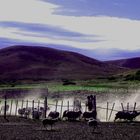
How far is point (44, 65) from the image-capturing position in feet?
563

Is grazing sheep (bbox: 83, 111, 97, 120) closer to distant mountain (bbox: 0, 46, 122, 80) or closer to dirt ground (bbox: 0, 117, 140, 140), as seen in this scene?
dirt ground (bbox: 0, 117, 140, 140)

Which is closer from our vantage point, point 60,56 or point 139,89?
point 139,89

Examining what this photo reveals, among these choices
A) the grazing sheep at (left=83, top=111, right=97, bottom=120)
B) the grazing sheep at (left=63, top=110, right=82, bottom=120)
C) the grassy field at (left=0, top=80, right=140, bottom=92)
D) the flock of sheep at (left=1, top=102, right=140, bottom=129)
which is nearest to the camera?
the flock of sheep at (left=1, top=102, right=140, bottom=129)

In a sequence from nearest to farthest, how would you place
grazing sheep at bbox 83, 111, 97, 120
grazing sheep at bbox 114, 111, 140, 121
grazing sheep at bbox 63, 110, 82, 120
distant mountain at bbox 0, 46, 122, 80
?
grazing sheep at bbox 114, 111, 140, 121
grazing sheep at bbox 83, 111, 97, 120
grazing sheep at bbox 63, 110, 82, 120
distant mountain at bbox 0, 46, 122, 80

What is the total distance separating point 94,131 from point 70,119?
11.3m

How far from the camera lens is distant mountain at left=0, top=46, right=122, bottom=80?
151375 mm

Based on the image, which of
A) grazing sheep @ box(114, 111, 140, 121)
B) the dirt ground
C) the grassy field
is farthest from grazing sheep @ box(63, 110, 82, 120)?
the grassy field

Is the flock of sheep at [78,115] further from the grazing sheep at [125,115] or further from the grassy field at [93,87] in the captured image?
the grassy field at [93,87]

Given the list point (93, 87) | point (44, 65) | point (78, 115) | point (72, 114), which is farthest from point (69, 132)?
point (44, 65)

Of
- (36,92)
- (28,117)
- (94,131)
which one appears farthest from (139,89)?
(94,131)

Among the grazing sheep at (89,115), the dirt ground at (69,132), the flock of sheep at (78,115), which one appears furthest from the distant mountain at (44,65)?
the dirt ground at (69,132)

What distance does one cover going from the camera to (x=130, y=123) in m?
45.6

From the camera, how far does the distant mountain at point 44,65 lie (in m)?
151

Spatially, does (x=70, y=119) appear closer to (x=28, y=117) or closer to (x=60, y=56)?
(x=28, y=117)
